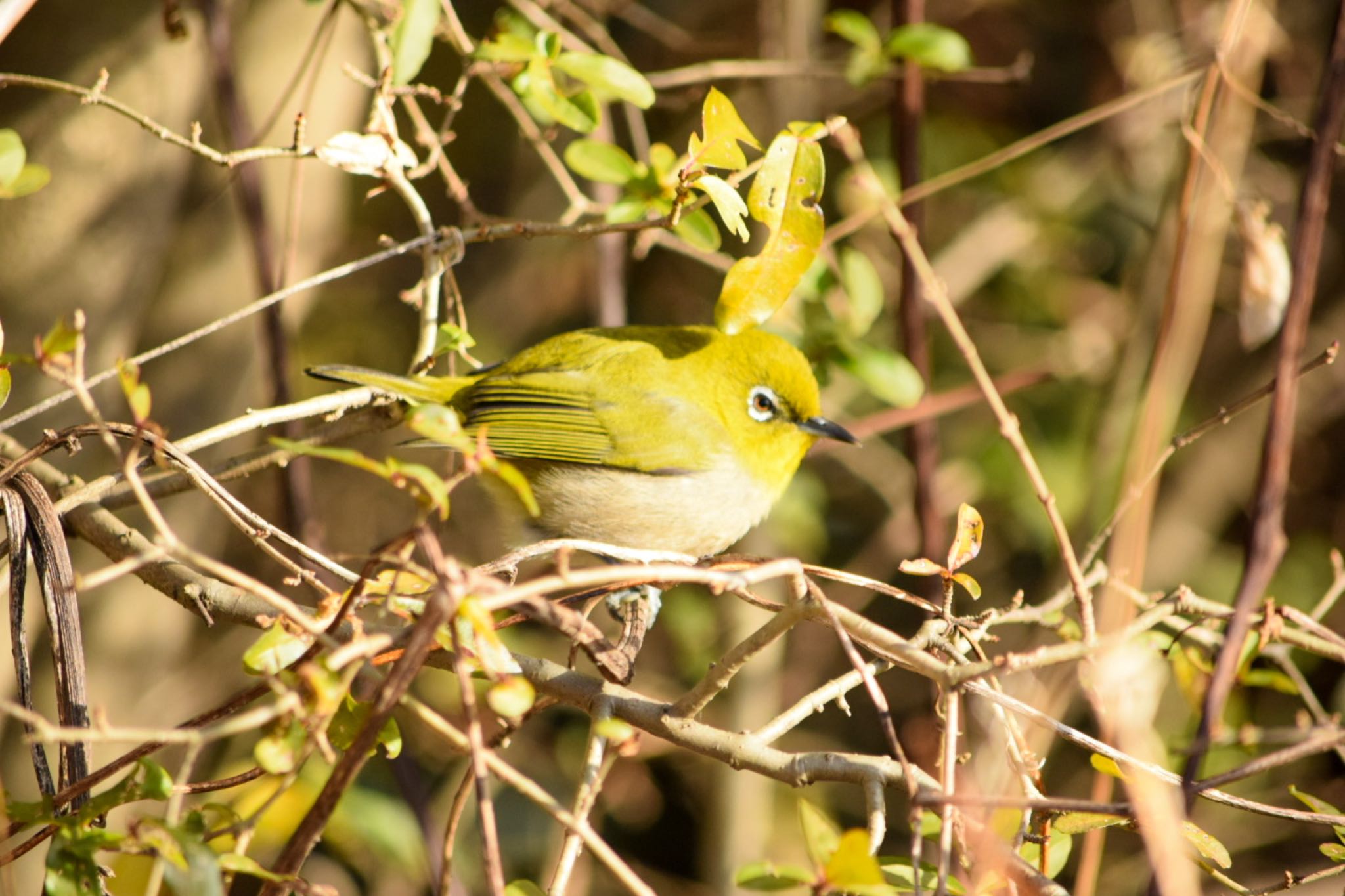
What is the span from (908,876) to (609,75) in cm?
160

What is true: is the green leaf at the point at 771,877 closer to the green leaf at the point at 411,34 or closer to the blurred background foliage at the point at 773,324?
the green leaf at the point at 411,34

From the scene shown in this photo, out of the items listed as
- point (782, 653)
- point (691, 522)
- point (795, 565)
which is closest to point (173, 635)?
point (691, 522)

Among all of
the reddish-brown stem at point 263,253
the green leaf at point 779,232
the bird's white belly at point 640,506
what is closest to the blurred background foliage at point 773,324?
the reddish-brown stem at point 263,253

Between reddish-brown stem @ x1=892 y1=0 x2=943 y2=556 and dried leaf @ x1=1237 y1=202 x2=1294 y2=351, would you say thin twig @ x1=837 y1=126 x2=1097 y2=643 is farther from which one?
reddish-brown stem @ x1=892 y1=0 x2=943 y2=556

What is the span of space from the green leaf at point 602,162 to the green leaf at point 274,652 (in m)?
1.35

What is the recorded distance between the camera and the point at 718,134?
6.48ft

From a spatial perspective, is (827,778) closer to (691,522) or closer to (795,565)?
(795,565)

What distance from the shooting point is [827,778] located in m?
1.68

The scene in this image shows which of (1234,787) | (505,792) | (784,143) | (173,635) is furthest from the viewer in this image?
(505,792)

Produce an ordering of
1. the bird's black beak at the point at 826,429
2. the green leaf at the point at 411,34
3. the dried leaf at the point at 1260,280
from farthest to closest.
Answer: the bird's black beak at the point at 826,429
the dried leaf at the point at 1260,280
the green leaf at the point at 411,34

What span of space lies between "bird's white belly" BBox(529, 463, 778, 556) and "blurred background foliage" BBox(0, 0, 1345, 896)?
565 mm

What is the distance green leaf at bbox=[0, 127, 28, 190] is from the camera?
195 centimetres

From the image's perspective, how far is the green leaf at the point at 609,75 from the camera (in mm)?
2320

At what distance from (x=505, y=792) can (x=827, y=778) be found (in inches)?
141
